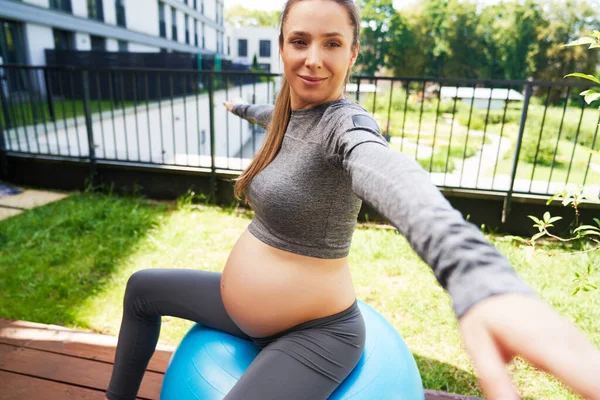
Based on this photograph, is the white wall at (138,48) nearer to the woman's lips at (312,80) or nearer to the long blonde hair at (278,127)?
the long blonde hair at (278,127)

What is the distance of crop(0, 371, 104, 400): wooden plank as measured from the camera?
2.37 metres

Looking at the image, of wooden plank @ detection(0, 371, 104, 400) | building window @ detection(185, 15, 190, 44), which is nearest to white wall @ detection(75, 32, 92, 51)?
building window @ detection(185, 15, 190, 44)

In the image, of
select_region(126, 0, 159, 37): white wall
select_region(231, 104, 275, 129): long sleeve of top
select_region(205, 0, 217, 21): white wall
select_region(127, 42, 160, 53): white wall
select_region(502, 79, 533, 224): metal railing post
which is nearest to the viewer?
select_region(231, 104, 275, 129): long sleeve of top

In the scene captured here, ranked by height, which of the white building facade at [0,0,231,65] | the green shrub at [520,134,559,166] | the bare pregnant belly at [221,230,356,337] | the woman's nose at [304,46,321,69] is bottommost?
the green shrub at [520,134,559,166]

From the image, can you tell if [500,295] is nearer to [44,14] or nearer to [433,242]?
[433,242]

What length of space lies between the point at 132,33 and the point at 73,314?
2575 cm

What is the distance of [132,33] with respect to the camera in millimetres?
25391

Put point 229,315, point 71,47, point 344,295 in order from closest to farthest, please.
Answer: point 344,295 → point 229,315 → point 71,47

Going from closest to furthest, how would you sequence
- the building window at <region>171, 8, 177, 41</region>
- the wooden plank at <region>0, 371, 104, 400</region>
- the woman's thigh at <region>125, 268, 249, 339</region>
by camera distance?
the woman's thigh at <region>125, 268, 249, 339</region>
the wooden plank at <region>0, 371, 104, 400</region>
the building window at <region>171, 8, 177, 41</region>

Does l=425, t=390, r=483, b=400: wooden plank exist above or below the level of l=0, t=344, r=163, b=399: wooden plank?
above

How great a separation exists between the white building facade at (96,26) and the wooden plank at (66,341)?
14.2m

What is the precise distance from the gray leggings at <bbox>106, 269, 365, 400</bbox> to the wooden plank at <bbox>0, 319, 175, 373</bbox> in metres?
0.89

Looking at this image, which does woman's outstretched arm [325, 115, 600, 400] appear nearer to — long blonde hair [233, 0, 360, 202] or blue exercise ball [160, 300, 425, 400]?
long blonde hair [233, 0, 360, 202]

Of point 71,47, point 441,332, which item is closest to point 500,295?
point 441,332
